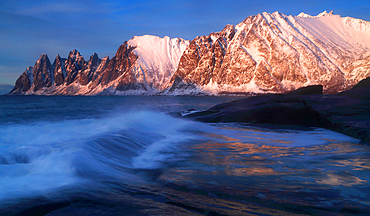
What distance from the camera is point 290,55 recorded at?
491 feet

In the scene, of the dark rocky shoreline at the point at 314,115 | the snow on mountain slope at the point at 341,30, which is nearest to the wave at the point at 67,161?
the dark rocky shoreline at the point at 314,115

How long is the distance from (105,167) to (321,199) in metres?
4.81

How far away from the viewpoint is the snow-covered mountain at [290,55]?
139 meters

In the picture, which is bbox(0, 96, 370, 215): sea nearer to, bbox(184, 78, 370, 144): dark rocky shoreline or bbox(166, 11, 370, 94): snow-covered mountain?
bbox(184, 78, 370, 144): dark rocky shoreline

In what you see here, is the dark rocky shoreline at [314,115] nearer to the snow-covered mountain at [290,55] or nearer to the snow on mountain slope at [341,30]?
the snow-covered mountain at [290,55]

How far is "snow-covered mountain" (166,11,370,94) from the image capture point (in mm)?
138875

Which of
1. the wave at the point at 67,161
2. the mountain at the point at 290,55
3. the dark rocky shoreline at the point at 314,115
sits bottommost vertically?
the wave at the point at 67,161

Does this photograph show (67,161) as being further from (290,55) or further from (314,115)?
(290,55)

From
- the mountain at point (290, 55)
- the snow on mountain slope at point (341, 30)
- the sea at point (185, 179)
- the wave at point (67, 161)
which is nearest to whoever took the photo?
the sea at point (185, 179)

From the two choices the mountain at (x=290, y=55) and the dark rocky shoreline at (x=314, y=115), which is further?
the mountain at (x=290, y=55)

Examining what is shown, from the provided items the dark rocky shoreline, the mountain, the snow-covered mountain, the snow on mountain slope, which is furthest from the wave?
the snow on mountain slope

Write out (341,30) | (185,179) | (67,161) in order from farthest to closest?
(341,30), (67,161), (185,179)

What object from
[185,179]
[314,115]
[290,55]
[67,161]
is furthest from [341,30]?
[67,161]

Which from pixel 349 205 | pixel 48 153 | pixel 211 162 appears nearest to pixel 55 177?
pixel 48 153
